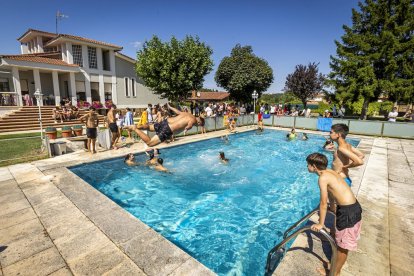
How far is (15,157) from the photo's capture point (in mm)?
8680

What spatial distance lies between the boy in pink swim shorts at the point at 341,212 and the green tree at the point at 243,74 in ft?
106

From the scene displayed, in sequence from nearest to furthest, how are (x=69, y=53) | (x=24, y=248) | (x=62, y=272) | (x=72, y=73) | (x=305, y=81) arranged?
(x=62, y=272) → (x=24, y=248) → (x=72, y=73) → (x=69, y=53) → (x=305, y=81)

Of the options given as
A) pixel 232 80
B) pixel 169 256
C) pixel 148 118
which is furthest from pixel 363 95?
pixel 169 256

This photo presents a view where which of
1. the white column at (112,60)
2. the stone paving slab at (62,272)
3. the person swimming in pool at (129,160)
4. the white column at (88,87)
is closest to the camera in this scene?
the stone paving slab at (62,272)

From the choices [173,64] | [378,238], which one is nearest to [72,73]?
[173,64]

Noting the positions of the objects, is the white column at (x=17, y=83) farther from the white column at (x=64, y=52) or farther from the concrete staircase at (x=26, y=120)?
the white column at (x=64, y=52)

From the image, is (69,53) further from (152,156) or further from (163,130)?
(163,130)

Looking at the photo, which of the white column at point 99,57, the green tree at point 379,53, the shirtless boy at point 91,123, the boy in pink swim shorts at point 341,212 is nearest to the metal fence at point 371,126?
the green tree at point 379,53

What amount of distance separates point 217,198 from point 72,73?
2173 cm

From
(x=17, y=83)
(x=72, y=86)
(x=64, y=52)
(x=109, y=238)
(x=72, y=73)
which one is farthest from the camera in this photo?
(x=64, y=52)

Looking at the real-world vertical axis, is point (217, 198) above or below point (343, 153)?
below

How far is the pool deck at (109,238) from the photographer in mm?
3031

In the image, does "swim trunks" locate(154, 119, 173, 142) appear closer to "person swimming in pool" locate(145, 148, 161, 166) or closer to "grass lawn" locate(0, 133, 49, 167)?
"person swimming in pool" locate(145, 148, 161, 166)

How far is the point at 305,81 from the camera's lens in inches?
1312
